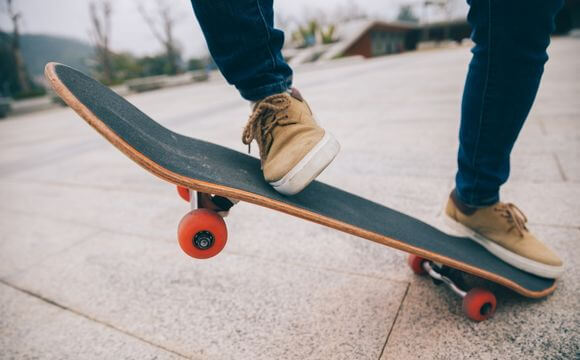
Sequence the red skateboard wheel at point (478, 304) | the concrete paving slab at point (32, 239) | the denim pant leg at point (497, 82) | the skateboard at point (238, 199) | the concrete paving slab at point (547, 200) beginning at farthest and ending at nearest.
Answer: the concrete paving slab at point (32, 239) < the concrete paving slab at point (547, 200) < the red skateboard wheel at point (478, 304) < the denim pant leg at point (497, 82) < the skateboard at point (238, 199)

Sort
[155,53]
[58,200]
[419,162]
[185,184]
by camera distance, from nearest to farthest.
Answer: [185,184] → [419,162] → [58,200] → [155,53]

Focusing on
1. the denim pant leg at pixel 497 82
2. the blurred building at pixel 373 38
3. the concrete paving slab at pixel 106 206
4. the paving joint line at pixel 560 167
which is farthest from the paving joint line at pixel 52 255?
the blurred building at pixel 373 38

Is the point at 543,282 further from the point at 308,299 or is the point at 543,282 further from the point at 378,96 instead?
the point at 378,96

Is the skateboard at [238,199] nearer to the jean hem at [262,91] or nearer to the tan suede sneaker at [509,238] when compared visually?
the tan suede sneaker at [509,238]

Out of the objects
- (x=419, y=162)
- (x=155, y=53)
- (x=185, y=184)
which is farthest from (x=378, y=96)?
(x=155, y=53)

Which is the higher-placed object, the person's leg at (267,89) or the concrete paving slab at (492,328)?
the person's leg at (267,89)

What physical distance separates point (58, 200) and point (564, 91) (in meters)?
5.66

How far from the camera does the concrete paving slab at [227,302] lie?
109 centimetres

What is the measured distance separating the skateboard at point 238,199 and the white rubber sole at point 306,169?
1.4 inches

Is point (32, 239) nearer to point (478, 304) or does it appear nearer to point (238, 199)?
point (238, 199)

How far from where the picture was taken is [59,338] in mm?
1231

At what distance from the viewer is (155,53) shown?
114 feet

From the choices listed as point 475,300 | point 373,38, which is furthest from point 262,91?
point 373,38

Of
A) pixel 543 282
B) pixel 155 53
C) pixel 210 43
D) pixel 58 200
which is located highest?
pixel 210 43
